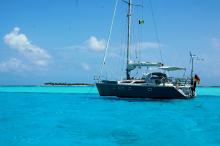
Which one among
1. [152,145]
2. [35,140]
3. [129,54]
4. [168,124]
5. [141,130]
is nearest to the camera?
[152,145]

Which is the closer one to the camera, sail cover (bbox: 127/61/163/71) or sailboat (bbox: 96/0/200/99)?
sailboat (bbox: 96/0/200/99)

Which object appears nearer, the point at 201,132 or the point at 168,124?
the point at 201,132

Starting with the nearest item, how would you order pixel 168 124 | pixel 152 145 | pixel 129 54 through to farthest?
pixel 152 145 → pixel 168 124 → pixel 129 54

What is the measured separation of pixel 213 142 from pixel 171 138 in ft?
5.70

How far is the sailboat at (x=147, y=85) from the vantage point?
40.4m

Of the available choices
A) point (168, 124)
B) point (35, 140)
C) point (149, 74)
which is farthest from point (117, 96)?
point (35, 140)

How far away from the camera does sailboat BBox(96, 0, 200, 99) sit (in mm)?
40375

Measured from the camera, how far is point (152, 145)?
15664 millimetres

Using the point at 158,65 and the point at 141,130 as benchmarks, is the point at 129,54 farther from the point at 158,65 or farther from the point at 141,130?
the point at 141,130

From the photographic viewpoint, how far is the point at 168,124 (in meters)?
22.1

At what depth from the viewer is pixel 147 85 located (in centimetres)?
4031

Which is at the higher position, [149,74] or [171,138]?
[149,74]

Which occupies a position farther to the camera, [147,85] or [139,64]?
[139,64]

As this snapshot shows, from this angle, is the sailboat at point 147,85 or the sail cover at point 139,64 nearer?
the sailboat at point 147,85
